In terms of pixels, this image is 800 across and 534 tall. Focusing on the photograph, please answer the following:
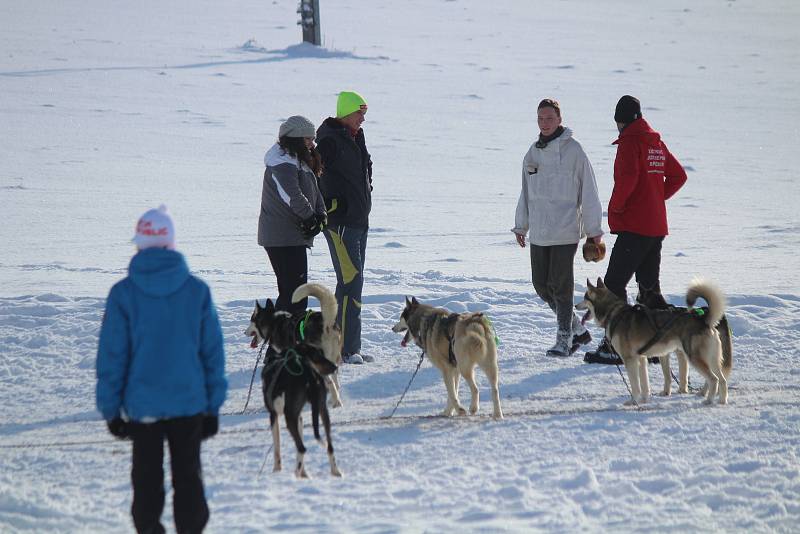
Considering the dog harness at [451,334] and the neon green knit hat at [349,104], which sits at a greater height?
the neon green knit hat at [349,104]

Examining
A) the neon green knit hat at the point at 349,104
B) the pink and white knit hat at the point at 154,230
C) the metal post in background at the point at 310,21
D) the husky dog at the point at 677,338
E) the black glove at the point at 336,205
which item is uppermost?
the metal post in background at the point at 310,21

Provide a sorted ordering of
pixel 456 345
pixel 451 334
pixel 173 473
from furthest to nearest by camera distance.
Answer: pixel 451 334, pixel 456 345, pixel 173 473

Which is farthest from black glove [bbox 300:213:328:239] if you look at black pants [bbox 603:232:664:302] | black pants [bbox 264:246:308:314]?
black pants [bbox 603:232:664:302]

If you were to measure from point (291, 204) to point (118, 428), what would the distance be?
3065 mm

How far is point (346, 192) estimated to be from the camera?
6852 mm

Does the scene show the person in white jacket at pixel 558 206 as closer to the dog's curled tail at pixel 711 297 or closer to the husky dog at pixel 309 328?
the dog's curled tail at pixel 711 297

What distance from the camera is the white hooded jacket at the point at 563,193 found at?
6.93 m

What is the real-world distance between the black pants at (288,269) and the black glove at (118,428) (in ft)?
10.3

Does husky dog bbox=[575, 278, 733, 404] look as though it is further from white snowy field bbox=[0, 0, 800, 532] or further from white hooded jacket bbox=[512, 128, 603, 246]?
white hooded jacket bbox=[512, 128, 603, 246]

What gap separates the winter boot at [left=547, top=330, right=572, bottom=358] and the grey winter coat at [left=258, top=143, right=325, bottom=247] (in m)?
1.99

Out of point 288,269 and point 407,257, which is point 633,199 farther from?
point 407,257

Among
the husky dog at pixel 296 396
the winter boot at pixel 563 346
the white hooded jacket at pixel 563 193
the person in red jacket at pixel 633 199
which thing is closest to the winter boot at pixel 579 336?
the winter boot at pixel 563 346

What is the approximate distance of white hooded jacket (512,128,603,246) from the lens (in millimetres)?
6930

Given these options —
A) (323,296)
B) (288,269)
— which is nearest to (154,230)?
(323,296)
